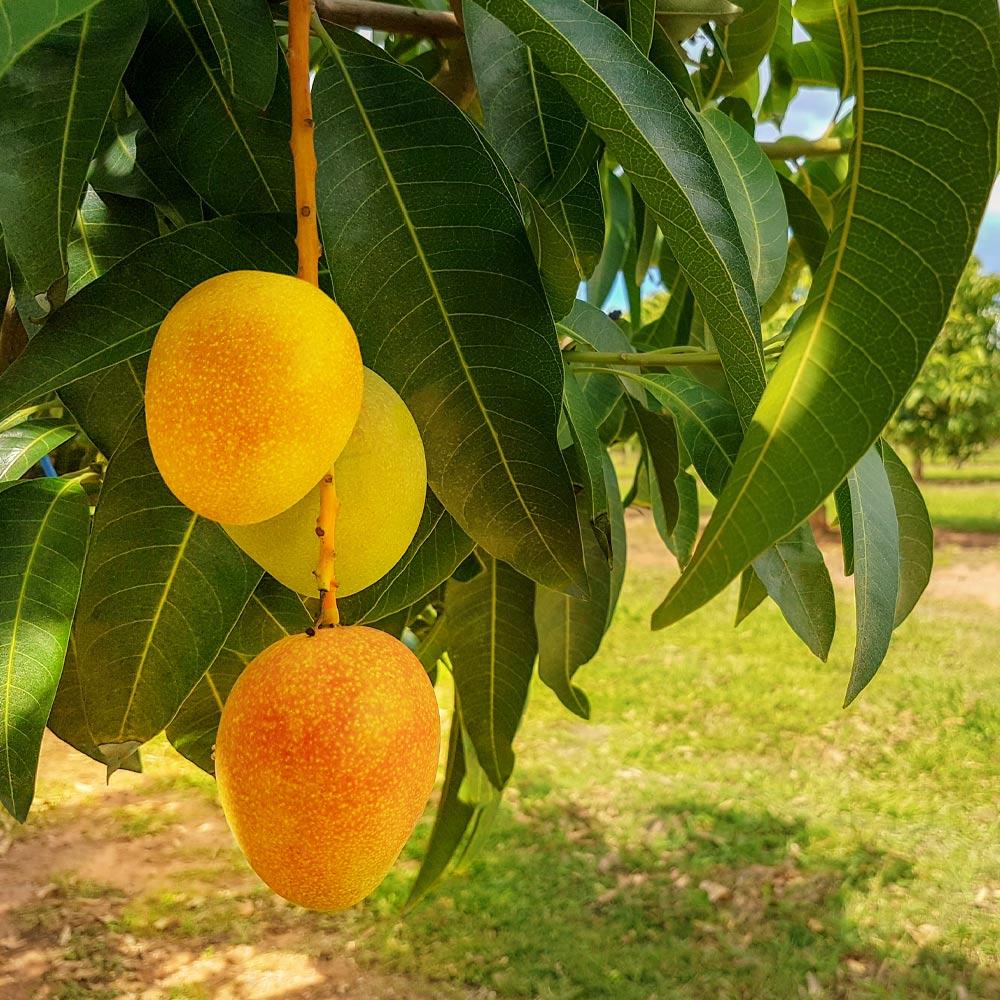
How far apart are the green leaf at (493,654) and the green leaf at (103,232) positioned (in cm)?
49

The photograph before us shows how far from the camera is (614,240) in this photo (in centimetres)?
142

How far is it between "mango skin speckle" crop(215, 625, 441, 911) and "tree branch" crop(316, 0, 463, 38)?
0.42m

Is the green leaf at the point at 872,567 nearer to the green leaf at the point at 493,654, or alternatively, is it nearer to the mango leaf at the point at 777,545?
the mango leaf at the point at 777,545

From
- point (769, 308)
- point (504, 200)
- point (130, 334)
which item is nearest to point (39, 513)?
point (130, 334)

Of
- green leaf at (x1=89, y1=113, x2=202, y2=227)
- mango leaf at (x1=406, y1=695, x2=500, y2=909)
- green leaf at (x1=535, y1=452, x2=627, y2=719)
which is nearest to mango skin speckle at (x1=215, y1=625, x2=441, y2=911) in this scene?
green leaf at (x1=89, y1=113, x2=202, y2=227)

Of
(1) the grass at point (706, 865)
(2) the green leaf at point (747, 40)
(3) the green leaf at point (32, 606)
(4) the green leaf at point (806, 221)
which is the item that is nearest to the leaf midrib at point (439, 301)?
(3) the green leaf at point (32, 606)

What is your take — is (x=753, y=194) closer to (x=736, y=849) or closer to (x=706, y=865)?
(x=706, y=865)

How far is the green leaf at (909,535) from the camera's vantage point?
0.79 meters

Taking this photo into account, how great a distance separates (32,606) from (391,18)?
0.45 metres

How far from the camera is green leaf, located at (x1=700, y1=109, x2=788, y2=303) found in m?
0.76

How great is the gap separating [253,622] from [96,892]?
2865 mm

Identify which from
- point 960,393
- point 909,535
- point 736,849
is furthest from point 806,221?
point 960,393

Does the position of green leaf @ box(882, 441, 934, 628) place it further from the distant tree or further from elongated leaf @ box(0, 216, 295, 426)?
the distant tree

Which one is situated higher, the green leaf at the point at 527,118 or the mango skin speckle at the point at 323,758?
the green leaf at the point at 527,118
